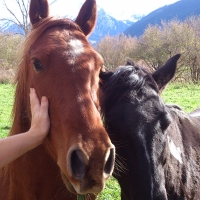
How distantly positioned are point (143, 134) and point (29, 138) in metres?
0.97

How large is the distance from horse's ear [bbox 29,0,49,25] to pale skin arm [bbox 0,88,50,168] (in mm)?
924

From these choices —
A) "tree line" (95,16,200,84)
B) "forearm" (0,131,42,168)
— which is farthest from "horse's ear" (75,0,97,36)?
"tree line" (95,16,200,84)

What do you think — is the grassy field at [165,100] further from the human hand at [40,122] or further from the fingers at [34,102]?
the human hand at [40,122]

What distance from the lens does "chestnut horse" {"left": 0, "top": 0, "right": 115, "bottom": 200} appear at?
69.3 inches

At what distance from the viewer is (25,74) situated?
2504 millimetres

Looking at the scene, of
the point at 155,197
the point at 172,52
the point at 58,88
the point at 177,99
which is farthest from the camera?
the point at 172,52

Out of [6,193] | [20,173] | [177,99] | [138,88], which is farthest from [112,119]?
[177,99]

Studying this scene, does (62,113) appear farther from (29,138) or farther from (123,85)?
(123,85)

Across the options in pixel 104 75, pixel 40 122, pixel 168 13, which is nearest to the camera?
pixel 40 122

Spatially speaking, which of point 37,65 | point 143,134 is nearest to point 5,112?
point 37,65

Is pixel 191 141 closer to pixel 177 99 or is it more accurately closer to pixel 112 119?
pixel 112 119

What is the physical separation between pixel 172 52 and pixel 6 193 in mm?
27117

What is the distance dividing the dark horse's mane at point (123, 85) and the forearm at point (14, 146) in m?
0.86

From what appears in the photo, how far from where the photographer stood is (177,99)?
1548 cm
